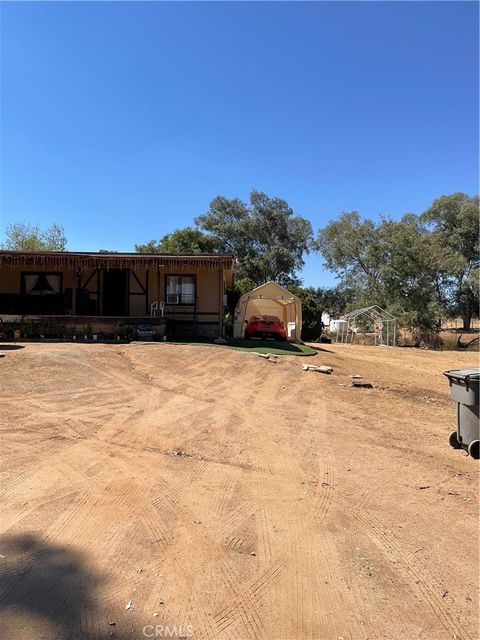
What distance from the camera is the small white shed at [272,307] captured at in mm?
21859

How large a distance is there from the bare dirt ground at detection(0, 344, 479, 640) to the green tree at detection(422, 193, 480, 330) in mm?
27345

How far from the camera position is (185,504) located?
3.91 m

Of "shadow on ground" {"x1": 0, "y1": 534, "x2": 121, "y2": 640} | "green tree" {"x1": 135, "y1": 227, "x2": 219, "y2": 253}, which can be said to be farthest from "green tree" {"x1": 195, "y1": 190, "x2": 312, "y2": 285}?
"shadow on ground" {"x1": 0, "y1": 534, "x2": 121, "y2": 640}

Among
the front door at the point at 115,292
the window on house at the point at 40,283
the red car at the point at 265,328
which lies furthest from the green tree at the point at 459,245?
the window on house at the point at 40,283

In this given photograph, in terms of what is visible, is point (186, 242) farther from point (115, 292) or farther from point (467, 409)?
point (467, 409)

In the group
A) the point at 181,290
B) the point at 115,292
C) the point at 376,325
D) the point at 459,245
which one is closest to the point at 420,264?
the point at 376,325

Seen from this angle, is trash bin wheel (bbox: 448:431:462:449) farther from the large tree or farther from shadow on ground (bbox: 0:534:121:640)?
the large tree

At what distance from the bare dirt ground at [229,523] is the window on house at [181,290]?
11.9 meters

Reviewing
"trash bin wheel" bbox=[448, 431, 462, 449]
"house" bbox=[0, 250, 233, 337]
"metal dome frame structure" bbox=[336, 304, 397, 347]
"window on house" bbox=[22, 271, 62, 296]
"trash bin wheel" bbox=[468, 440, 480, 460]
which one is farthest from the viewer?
"metal dome frame structure" bbox=[336, 304, 397, 347]

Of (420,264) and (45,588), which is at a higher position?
(420,264)

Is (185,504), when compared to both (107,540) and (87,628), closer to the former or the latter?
(107,540)

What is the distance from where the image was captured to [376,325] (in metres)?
29.7

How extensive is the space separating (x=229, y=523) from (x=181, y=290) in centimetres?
1650

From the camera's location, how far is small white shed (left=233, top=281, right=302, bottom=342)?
71.7 feet
